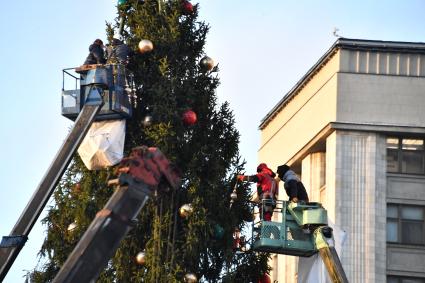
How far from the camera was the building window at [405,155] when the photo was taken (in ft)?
206

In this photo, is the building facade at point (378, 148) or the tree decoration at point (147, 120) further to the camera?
the building facade at point (378, 148)

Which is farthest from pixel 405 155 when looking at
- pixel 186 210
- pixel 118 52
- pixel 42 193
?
pixel 42 193

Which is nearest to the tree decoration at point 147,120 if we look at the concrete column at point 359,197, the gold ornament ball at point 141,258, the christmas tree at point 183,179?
the christmas tree at point 183,179

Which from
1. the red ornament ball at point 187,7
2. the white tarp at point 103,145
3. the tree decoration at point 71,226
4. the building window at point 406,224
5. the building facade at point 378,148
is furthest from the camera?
the building window at point 406,224

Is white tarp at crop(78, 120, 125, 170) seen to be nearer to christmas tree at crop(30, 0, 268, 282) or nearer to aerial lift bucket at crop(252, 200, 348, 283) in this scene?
christmas tree at crop(30, 0, 268, 282)

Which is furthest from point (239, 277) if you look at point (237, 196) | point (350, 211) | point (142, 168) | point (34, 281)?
point (350, 211)

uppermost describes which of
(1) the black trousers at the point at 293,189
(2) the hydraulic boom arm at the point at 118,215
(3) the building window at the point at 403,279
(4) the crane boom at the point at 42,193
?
(3) the building window at the point at 403,279

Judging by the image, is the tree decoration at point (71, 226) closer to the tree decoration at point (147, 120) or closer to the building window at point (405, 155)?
the tree decoration at point (147, 120)

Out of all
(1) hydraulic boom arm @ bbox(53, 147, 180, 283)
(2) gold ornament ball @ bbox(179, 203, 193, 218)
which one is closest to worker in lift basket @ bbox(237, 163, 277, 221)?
(2) gold ornament ball @ bbox(179, 203, 193, 218)

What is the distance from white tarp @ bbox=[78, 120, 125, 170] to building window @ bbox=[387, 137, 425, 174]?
100ft

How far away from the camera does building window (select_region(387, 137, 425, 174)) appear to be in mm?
62875

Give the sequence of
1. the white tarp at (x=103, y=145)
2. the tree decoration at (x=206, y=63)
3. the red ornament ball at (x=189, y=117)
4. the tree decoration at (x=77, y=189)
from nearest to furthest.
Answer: the white tarp at (x=103, y=145), the red ornament ball at (x=189, y=117), the tree decoration at (x=77, y=189), the tree decoration at (x=206, y=63)

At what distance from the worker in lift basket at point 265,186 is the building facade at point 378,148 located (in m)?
26.5

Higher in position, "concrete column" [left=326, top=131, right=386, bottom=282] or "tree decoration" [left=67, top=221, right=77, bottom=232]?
"concrete column" [left=326, top=131, right=386, bottom=282]
